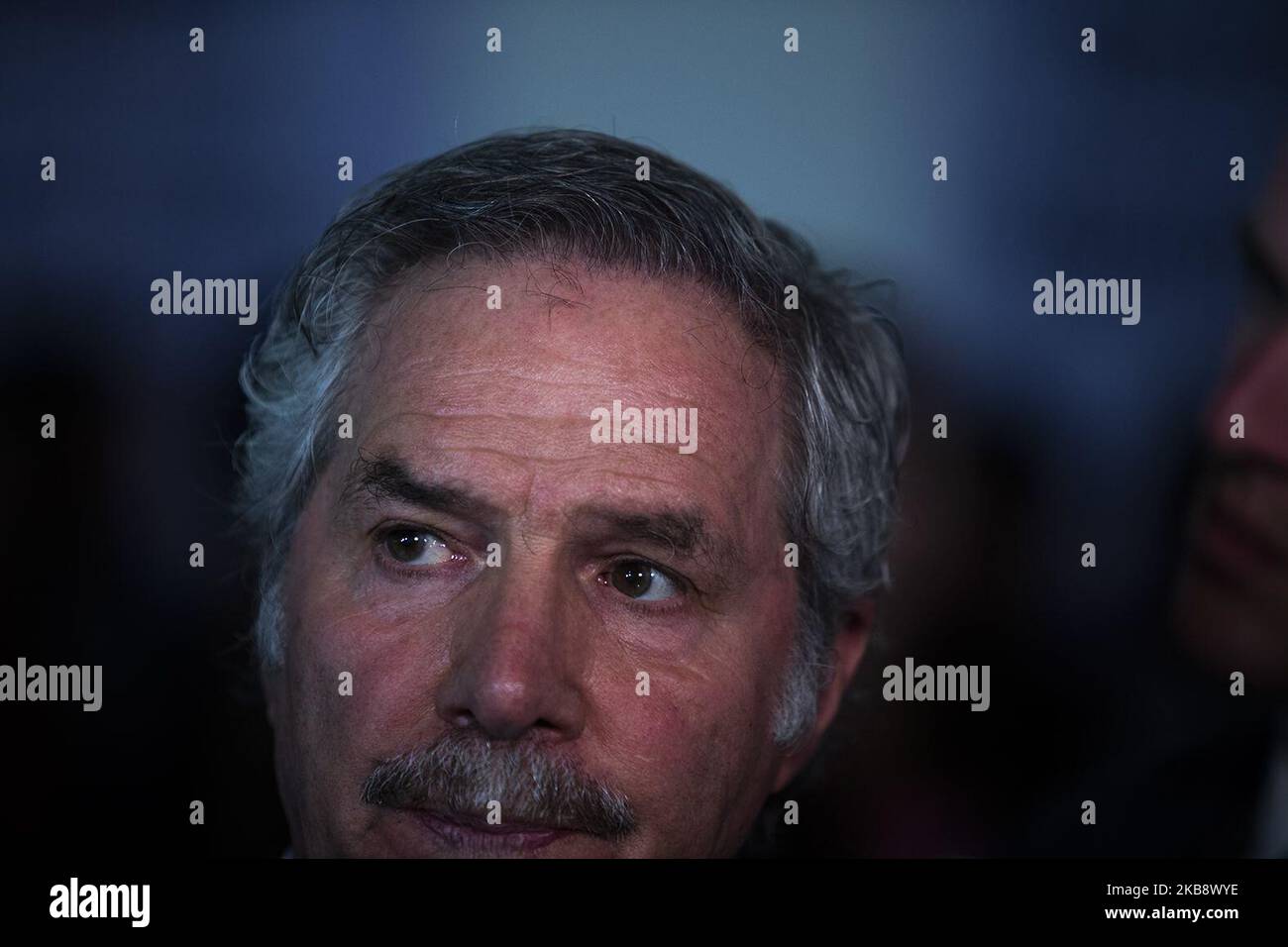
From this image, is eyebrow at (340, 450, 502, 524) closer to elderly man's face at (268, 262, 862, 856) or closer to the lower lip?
elderly man's face at (268, 262, 862, 856)

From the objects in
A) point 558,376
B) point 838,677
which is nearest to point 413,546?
point 558,376

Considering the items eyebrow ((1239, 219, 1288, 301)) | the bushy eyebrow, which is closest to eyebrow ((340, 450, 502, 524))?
the bushy eyebrow

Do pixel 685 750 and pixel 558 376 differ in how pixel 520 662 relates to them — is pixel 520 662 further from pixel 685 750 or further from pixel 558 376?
pixel 558 376

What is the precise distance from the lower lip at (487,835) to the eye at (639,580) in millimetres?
314

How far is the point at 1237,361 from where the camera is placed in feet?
5.41

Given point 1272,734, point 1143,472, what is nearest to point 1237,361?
point 1143,472

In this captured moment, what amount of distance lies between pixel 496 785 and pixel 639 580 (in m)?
0.31

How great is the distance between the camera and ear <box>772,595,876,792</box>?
5.36 feet

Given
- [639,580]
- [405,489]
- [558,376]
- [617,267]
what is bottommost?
[639,580]

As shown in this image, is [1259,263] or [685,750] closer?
[685,750]

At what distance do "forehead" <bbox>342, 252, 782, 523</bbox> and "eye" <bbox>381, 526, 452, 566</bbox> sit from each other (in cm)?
10

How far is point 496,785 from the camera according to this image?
139cm
